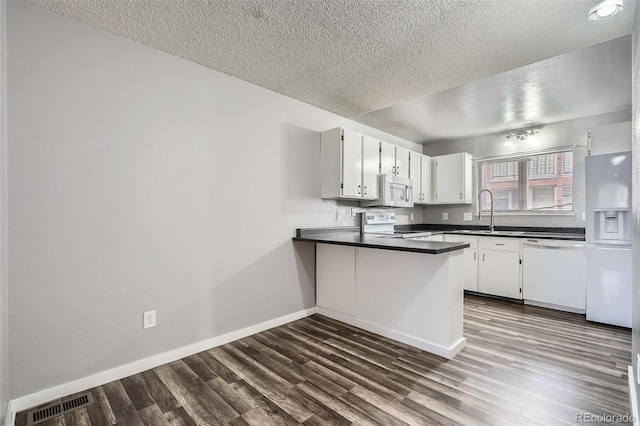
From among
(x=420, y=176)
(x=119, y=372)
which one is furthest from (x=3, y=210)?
(x=420, y=176)

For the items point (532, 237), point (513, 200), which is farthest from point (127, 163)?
point (513, 200)

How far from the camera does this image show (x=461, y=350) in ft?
8.00

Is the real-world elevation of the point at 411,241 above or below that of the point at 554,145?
below

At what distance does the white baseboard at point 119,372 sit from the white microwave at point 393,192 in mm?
1952

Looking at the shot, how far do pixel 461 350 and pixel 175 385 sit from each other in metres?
2.16

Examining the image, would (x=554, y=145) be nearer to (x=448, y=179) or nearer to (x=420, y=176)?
(x=448, y=179)

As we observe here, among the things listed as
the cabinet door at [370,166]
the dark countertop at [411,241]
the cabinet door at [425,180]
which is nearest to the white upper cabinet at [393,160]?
the cabinet door at [370,166]

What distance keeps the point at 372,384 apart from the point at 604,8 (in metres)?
2.58

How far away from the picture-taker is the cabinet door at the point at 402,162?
4118 millimetres

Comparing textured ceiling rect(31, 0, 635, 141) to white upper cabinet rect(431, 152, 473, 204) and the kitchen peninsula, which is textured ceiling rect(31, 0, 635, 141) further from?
white upper cabinet rect(431, 152, 473, 204)

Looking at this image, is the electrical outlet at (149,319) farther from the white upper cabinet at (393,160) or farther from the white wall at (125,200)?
the white upper cabinet at (393,160)

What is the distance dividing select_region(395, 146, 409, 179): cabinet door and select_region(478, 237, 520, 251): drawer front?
1.38 meters

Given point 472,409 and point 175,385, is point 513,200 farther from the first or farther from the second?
point 175,385

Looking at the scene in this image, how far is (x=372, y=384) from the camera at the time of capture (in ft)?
6.43
